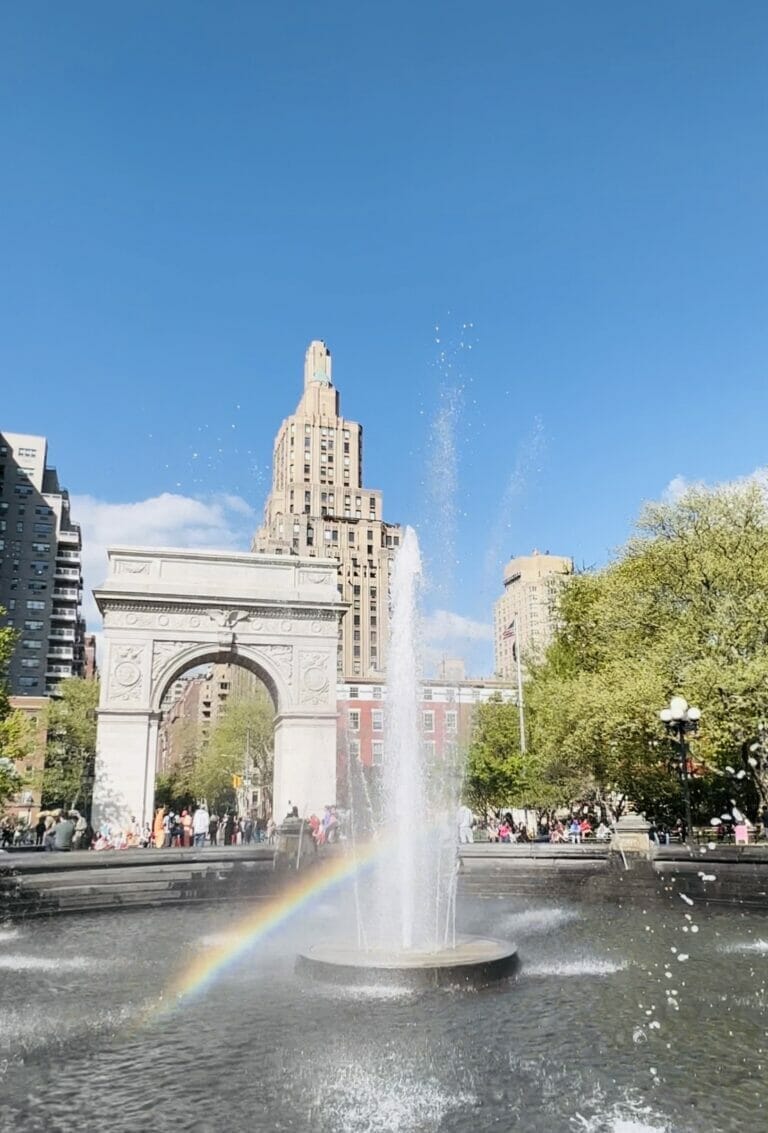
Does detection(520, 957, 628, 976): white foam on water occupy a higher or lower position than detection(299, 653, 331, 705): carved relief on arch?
lower

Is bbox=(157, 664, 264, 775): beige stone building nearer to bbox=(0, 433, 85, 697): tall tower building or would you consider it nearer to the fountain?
bbox=(0, 433, 85, 697): tall tower building

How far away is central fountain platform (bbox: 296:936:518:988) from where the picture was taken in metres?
9.40

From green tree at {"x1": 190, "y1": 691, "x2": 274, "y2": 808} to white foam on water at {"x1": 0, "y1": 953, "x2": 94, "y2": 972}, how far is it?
5502 centimetres

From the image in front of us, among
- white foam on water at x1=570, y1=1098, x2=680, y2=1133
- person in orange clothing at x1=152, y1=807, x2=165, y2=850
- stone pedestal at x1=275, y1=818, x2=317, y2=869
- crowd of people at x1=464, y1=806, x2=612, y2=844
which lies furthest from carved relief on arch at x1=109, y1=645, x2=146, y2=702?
white foam on water at x1=570, y1=1098, x2=680, y2=1133

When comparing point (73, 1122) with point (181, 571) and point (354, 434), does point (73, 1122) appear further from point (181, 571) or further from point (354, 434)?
point (354, 434)

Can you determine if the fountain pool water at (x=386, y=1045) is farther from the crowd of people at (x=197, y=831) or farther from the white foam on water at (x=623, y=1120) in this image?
the crowd of people at (x=197, y=831)

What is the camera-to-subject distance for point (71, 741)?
208 ft

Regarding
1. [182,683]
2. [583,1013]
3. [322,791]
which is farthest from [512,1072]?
[182,683]

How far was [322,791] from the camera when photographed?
37.6 meters

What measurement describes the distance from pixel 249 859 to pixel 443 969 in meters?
Result: 10.7

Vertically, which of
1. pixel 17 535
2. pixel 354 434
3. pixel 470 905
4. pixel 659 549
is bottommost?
pixel 470 905

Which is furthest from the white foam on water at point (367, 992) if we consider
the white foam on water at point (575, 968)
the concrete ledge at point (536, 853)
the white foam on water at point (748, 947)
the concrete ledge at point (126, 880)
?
the concrete ledge at point (536, 853)

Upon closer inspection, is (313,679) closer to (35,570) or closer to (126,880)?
(126,880)

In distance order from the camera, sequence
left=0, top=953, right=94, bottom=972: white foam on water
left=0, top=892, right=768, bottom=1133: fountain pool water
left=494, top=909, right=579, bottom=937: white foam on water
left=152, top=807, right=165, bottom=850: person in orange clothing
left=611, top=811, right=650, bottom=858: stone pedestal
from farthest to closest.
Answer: left=152, top=807, right=165, bottom=850: person in orange clothing < left=611, top=811, right=650, bottom=858: stone pedestal < left=494, top=909, right=579, bottom=937: white foam on water < left=0, top=953, right=94, bottom=972: white foam on water < left=0, top=892, right=768, bottom=1133: fountain pool water
